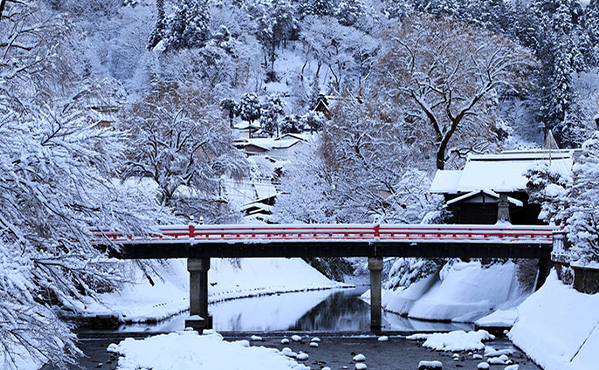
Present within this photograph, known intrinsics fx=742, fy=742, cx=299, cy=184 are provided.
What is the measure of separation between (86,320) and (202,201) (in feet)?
33.4

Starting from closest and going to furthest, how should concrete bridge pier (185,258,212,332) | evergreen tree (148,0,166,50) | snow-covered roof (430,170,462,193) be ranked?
concrete bridge pier (185,258,212,332)
snow-covered roof (430,170,462,193)
evergreen tree (148,0,166,50)

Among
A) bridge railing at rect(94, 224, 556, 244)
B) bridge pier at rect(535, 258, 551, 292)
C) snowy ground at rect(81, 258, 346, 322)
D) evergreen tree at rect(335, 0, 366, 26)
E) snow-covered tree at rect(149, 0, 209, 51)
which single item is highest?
evergreen tree at rect(335, 0, 366, 26)

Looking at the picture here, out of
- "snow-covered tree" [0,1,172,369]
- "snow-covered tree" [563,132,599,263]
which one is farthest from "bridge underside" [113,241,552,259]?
"snow-covered tree" [0,1,172,369]

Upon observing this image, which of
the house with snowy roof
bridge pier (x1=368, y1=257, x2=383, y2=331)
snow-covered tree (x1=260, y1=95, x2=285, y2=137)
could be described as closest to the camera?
bridge pier (x1=368, y1=257, x2=383, y2=331)

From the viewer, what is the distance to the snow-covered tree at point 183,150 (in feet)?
131

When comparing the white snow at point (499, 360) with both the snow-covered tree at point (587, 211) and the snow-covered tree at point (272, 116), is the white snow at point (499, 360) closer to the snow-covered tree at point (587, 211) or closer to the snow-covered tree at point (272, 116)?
the snow-covered tree at point (587, 211)

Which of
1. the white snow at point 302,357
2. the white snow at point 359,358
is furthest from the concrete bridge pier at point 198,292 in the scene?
the white snow at point 359,358

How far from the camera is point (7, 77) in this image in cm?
1673

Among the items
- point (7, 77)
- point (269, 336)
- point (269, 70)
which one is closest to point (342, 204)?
point (269, 336)

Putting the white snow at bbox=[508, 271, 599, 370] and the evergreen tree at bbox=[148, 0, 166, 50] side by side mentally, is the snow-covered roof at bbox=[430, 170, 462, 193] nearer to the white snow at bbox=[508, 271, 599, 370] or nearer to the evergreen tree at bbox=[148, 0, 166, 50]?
the white snow at bbox=[508, 271, 599, 370]

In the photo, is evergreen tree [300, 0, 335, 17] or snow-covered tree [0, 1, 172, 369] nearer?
snow-covered tree [0, 1, 172, 369]

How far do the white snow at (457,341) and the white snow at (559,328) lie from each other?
4.15 feet

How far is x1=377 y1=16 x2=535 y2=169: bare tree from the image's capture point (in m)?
43.2

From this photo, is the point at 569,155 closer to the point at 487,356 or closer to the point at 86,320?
the point at 487,356
